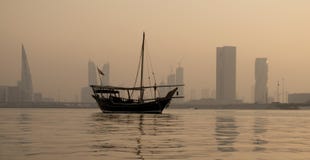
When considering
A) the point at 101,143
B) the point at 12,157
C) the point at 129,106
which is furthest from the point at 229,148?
the point at 129,106

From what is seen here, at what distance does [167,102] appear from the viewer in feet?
412

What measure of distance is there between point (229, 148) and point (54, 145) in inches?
387

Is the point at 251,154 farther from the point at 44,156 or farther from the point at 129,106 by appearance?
the point at 129,106

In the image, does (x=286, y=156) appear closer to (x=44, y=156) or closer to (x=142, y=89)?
(x=44, y=156)

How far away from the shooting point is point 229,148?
2858 cm

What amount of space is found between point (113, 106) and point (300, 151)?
95944 millimetres

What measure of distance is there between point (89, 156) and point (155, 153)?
3.37 meters

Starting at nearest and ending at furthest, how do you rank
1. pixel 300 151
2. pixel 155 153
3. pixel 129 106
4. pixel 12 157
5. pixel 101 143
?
pixel 12 157 → pixel 155 153 → pixel 300 151 → pixel 101 143 → pixel 129 106

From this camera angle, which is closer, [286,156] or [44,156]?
[44,156]

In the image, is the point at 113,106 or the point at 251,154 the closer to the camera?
the point at 251,154

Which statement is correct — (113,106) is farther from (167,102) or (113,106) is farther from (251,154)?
(251,154)

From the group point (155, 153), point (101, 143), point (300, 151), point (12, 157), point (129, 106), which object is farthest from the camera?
point (129, 106)

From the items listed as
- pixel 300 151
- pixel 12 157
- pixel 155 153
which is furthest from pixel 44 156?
pixel 300 151

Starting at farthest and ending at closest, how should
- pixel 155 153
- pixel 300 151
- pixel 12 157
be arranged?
pixel 300 151
pixel 155 153
pixel 12 157
